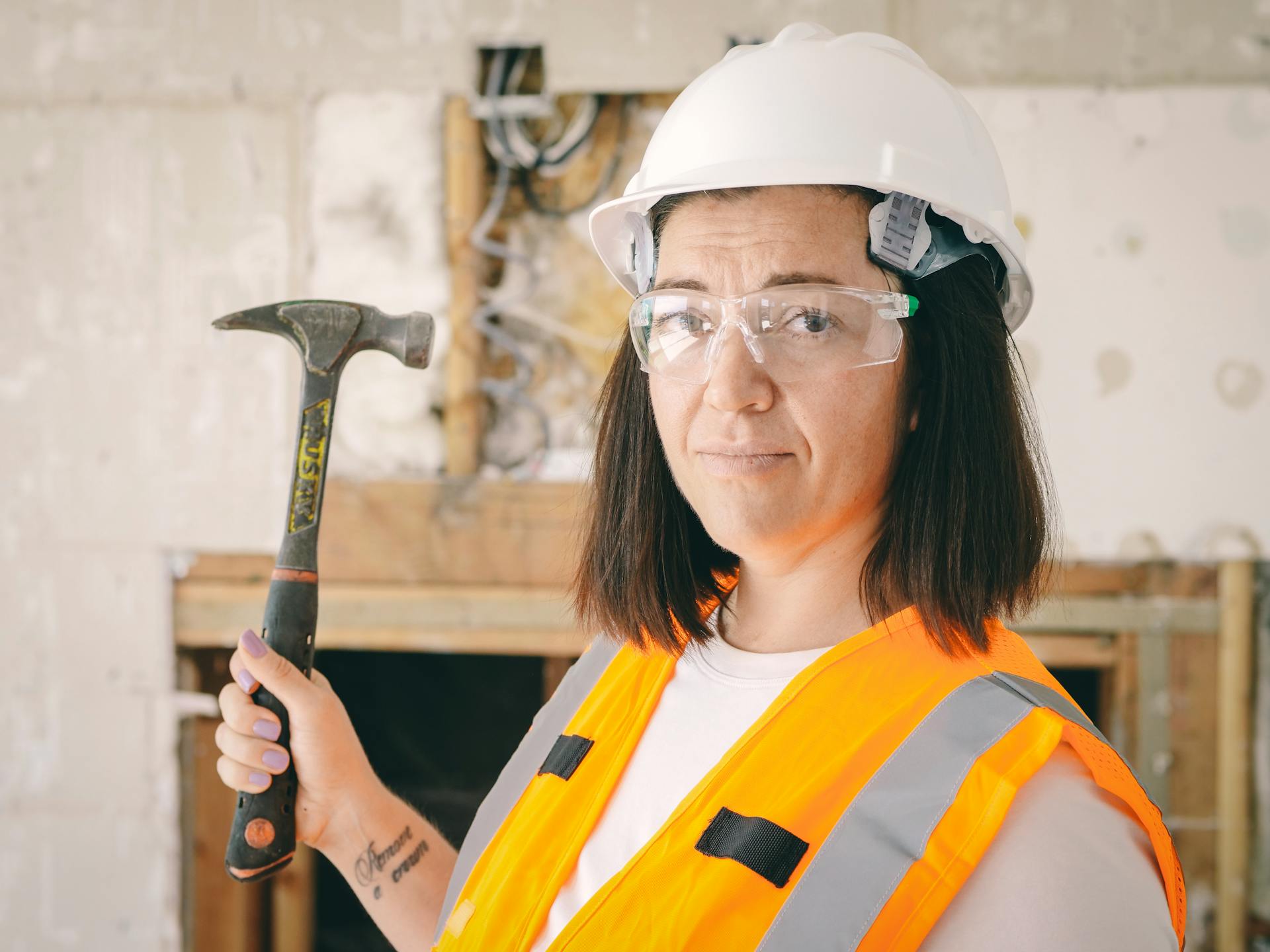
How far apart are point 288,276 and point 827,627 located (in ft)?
5.96

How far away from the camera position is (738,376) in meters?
0.88

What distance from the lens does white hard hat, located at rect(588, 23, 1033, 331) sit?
90cm

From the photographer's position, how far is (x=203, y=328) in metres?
2.34

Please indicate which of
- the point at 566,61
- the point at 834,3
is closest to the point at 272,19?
the point at 566,61

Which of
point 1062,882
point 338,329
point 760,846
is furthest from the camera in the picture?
point 338,329

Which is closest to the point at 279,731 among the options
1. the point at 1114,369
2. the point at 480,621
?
the point at 480,621

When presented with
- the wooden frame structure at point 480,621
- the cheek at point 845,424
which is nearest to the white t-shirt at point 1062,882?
the cheek at point 845,424

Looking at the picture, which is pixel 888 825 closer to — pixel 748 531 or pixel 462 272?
pixel 748 531

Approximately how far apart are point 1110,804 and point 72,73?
2.68 m

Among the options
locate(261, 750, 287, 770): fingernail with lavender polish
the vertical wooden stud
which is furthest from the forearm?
the vertical wooden stud

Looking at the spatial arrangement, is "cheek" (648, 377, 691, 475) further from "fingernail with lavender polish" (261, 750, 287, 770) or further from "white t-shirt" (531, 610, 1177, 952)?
"fingernail with lavender polish" (261, 750, 287, 770)

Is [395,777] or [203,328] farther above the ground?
[203,328]

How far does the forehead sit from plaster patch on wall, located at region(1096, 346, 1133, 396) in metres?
1.50

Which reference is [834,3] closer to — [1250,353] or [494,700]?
[1250,353]
